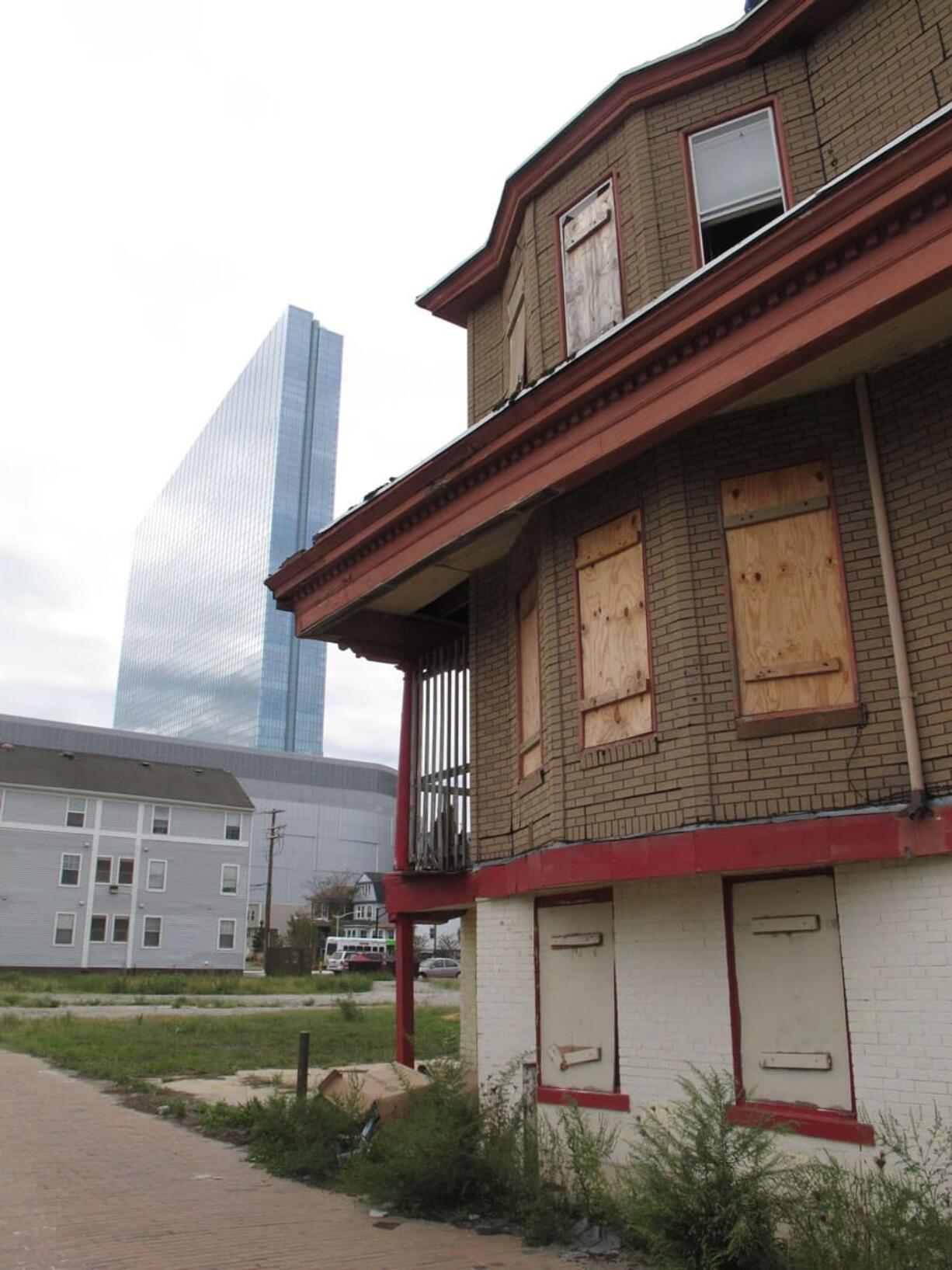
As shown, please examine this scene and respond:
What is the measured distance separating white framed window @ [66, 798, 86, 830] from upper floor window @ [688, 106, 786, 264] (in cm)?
4839

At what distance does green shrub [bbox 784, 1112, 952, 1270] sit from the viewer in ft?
16.0

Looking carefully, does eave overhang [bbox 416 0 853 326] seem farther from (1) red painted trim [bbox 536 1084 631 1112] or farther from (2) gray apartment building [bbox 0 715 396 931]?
(2) gray apartment building [bbox 0 715 396 931]

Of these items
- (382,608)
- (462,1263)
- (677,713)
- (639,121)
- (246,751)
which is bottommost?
(462,1263)

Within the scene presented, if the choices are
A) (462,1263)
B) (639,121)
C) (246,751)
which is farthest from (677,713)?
(246,751)

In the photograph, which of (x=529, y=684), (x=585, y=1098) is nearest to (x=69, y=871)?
(x=529, y=684)

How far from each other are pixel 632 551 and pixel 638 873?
2.44 meters

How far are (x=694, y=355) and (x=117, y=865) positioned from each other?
49846mm

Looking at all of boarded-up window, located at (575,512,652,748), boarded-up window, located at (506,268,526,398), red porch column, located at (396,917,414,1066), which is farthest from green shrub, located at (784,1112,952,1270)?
boarded-up window, located at (506,268,526,398)

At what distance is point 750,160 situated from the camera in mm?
8844

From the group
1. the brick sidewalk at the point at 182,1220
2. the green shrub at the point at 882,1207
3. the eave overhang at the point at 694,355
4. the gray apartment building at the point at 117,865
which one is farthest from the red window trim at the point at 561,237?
the gray apartment building at the point at 117,865

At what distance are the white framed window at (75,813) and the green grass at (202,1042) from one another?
2658 cm

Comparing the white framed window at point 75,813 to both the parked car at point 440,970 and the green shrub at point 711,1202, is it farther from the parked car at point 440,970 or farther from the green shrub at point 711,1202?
the green shrub at point 711,1202

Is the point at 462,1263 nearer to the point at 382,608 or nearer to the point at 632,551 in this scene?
the point at 632,551

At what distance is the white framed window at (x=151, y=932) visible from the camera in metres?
51.8
